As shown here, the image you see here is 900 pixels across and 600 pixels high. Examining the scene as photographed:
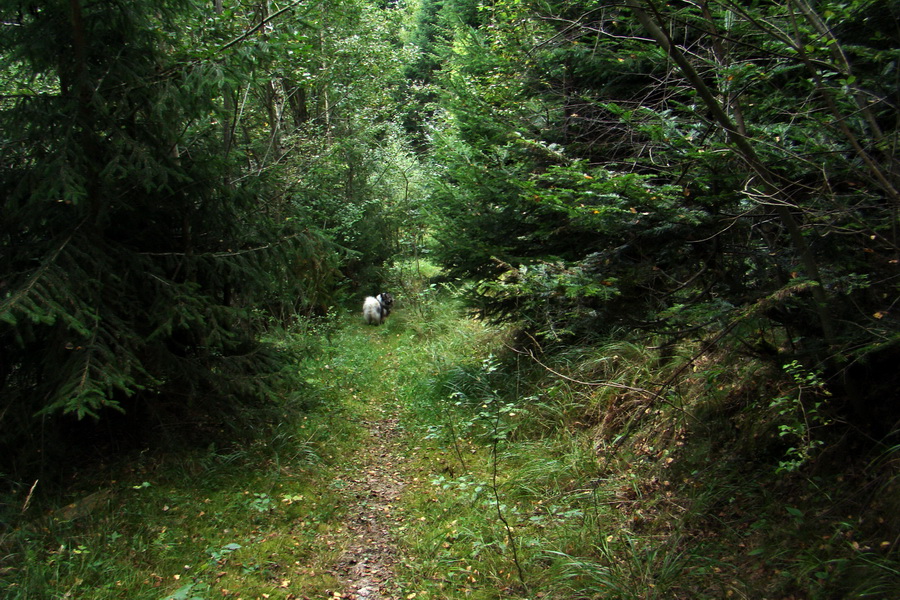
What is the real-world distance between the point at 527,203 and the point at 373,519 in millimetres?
4059

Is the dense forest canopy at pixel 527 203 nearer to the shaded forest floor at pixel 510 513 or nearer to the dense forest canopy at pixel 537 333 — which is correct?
the dense forest canopy at pixel 537 333

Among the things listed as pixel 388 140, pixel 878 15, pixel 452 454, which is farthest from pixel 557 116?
pixel 388 140

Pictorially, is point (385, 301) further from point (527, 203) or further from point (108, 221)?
point (108, 221)

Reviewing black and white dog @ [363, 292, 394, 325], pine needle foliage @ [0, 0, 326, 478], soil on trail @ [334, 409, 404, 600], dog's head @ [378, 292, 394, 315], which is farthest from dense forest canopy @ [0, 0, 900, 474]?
dog's head @ [378, 292, 394, 315]

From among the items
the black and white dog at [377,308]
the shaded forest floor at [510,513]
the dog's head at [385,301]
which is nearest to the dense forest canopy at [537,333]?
the shaded forest floor at [510,513]

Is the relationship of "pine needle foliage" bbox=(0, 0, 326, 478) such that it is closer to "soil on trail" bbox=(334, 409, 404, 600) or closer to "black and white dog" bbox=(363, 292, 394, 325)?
"soil on trail" bbox=(334, 409, 404, 600)

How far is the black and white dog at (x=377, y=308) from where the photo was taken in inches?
517

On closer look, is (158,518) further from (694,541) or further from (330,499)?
(694,541)

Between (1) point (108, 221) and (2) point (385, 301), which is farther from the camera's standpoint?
(2) point (385, 301)

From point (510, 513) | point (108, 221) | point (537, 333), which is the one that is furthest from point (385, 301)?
point (510, 513)

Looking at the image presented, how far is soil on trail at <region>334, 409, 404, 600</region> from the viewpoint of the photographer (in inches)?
156

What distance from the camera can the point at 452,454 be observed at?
597cm

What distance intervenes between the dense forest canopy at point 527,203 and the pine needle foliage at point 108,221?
21mm

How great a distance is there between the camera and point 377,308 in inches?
521
